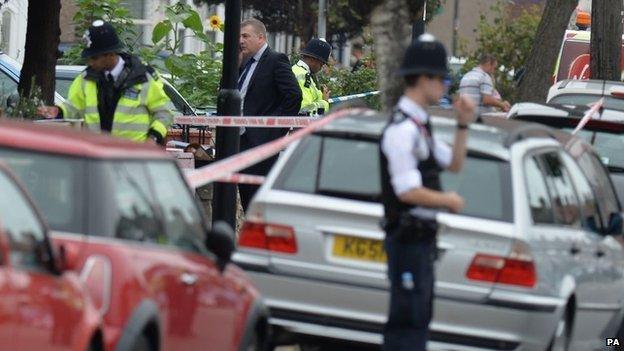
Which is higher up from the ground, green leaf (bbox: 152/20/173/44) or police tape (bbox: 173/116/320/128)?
green leaf (bbox: 152/20/173/44)

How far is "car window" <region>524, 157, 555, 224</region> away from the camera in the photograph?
10211 mm

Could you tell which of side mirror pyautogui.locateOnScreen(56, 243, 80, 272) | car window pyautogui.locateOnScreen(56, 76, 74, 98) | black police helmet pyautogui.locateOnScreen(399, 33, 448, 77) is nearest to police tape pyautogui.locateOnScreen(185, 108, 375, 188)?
black police helmet pyautogui.locateOnScreen(399, 33, 448, 77)

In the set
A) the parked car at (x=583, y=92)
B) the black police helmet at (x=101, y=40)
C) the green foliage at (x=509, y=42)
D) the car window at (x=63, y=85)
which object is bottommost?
the green foliage at (x=509, y=42)

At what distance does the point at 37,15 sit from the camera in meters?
16.0

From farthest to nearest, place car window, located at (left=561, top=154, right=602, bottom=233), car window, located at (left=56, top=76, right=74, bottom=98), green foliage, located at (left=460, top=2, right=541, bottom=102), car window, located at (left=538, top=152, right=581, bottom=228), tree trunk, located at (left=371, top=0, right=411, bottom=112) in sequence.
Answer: green foliage, located at (left=460, top=2, right=541, bottom=102), car window, located at (left=56, top=76, right=74, bottom=98), car window, located at (left=561, top=154, right=602, bottom=233), tree trunk, located at (left=371, top=0, right=411, bottom=112), car window, located at (left=538, top=152, right=581, bottom=228)

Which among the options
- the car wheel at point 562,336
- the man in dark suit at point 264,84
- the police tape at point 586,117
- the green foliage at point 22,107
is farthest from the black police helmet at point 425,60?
the police tape at point 586,117

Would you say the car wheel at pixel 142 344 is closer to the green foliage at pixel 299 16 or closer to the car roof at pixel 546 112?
the car roof at pixel 546 112

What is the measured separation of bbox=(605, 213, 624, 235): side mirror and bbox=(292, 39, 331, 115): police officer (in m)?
5.50

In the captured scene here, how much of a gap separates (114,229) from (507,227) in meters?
2.94

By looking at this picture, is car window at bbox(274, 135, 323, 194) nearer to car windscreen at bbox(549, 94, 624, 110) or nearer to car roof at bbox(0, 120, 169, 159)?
car roof at bbox(0, 120, 169, 159)

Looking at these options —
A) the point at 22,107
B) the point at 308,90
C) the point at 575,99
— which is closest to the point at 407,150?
the point at 22,107

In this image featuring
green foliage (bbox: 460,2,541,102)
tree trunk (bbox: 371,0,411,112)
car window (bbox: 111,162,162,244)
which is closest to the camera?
car window (bbox: 111,162,162,244)

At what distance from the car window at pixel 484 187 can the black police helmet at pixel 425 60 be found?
1.42m

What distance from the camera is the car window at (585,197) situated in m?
11.3
